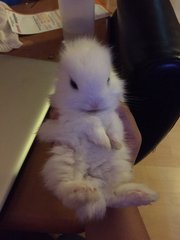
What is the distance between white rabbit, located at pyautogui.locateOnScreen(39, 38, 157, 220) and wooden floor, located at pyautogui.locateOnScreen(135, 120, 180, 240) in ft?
1.96

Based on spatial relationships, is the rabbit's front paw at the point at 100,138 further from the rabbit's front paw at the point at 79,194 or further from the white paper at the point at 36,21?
the white paper at the point at 36,21

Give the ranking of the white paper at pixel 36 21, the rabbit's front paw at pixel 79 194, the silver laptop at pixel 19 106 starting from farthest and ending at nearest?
the white paper at pixel 36 21 → the silver laptop at pixel 19 106 → the rabbit's front paw at pixel 79 194

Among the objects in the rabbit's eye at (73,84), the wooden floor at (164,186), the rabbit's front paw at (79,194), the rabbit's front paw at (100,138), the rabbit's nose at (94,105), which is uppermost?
the rabbit's eye at (73,84)

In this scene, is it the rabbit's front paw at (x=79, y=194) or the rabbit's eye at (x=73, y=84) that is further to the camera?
the rabbit's eye at (x=73, y=84)

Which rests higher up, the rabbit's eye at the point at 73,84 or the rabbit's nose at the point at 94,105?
the rabbit's eye at the point at 73,84

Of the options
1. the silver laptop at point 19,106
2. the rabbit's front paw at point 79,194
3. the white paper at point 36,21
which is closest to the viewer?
the rabbit's front paw at point 79,194

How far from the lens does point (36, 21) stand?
1255 millimetres

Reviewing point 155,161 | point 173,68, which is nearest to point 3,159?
point 173,68

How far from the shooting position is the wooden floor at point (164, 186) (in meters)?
1.25

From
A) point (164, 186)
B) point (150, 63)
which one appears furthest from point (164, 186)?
point (150, 63)

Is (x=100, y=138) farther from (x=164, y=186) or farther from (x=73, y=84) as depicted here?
(x=164, y=186)

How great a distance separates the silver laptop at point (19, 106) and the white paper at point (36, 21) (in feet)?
0.94

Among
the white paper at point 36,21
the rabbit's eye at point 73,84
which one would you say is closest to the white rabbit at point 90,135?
the rabbit's eye at point 73,84

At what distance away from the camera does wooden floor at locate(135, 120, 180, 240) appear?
49.1 inches
